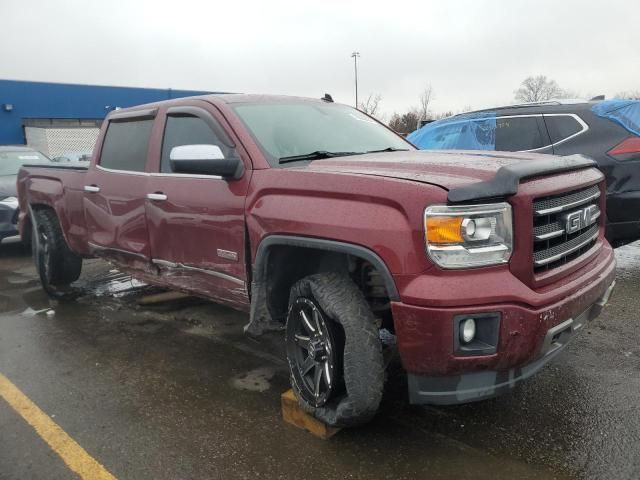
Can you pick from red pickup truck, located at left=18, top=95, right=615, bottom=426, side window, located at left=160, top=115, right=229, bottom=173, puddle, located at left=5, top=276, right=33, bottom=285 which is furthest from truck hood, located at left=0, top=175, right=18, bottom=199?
side window, located at left=160, top=115, right=229, bottom=173

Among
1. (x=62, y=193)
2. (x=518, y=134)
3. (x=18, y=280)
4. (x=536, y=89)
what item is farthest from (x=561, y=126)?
(x=536, y=89)

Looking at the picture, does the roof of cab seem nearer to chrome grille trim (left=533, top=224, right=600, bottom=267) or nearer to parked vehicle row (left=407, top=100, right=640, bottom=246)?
chrome grille trim (left=533, top=224, right=600, bottom=267)

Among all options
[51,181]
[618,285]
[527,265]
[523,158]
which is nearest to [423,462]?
[527,265]

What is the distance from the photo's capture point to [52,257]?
19.8ft

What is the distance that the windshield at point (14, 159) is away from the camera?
9180 mm

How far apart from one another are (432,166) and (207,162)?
1.33m

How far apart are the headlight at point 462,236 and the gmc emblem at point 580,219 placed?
1.77 ft

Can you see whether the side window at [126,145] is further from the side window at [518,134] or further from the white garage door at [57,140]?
the white garage door at [57,140]

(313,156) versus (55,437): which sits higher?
(313,156)

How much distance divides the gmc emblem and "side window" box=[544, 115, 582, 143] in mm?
2577

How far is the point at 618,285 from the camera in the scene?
5664 millimetres

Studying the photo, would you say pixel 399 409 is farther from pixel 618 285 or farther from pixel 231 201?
pixel 618 285

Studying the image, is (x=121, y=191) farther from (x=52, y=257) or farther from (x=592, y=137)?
(x=592, y=137)

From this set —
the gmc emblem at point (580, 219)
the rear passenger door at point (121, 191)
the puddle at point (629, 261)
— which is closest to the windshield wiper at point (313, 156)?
the rear passenger door at point (121, 191)
